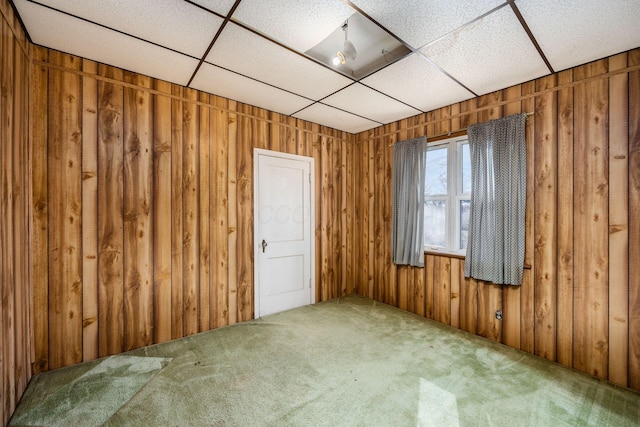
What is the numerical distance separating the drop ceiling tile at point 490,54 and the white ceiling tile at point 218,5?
56.7 inches

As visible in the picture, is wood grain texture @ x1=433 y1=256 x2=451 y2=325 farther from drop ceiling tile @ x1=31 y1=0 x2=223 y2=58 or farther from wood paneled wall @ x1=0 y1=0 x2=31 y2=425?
wood paneled wall @ x1=0 y1=0 x2=31 y2=425

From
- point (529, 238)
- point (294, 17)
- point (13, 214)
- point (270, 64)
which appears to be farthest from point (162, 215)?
point (529, 238)

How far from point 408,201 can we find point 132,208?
3.12 m

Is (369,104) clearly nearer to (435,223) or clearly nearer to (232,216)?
(435,223)

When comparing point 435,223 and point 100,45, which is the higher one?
point 100,45

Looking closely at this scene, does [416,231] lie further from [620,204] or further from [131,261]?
[131,261]

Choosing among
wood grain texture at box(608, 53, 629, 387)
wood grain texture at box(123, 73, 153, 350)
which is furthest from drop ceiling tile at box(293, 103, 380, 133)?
wood grain texture at box(608, 53, 629, 387)

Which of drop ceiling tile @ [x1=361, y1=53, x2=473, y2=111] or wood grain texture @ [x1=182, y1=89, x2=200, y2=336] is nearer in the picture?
drop ceiling tile @ [x1=361, y1=53, x2=473, y2=111]

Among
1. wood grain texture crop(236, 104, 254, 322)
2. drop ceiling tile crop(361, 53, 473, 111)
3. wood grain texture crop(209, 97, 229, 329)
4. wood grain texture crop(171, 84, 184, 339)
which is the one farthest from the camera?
wood grain texture crop(236, 104, 254, 322)

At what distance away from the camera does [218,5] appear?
175 cm

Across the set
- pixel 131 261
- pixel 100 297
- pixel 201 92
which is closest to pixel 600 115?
pixel 201 92

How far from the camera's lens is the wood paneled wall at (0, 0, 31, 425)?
5.41ft

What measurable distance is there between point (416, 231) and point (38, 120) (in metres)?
3.87

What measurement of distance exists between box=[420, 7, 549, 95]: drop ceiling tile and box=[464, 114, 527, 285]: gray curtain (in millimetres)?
395
